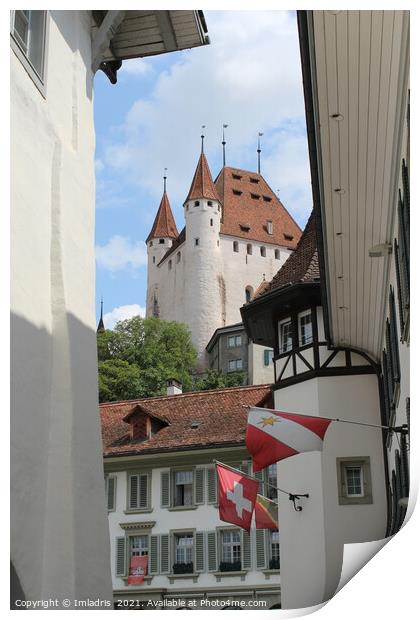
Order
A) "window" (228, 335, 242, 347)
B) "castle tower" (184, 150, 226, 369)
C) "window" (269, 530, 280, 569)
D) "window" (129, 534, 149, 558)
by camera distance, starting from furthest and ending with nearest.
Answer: "castle tower" (184, 150, 226, 369) < "window" (228, 335, 242, 347) < "window" (129, 534, 149, 558) < "window" (269, 530, 280, 569)

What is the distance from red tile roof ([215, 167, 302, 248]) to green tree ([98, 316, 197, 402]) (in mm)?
10164

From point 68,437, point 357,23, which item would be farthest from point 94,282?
point 357,23

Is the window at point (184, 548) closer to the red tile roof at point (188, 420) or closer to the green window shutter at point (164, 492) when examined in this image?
the green window shutter at point (164, 492)

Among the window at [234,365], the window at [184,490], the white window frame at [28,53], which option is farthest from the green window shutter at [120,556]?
the window at [234,365]

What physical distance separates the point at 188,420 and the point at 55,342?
18.1 m

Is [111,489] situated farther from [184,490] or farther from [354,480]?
[354,480]

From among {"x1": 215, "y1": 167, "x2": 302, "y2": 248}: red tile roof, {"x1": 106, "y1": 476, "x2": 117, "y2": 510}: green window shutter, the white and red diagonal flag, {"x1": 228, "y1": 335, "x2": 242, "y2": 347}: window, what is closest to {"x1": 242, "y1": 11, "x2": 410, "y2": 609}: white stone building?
the white and red diagonal flag

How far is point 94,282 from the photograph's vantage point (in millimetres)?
6316

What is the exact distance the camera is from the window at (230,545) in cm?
2173

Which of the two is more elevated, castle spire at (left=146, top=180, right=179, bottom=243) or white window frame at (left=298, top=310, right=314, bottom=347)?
castle spire at (left=146, top=180, right=179, bottom=243)

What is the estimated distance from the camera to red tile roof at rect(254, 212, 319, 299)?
48.5ft

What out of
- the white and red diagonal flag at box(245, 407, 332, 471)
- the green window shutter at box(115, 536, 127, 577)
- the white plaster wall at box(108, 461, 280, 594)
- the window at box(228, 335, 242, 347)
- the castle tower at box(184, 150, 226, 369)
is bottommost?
the green window shutter at box(115, 536, 127, 577)

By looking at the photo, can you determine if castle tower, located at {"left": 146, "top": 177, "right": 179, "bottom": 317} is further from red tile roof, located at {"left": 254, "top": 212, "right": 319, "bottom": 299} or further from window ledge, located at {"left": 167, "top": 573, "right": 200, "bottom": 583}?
red tile roof, located at {"left": 254, "top": 212, "right": 319, "bottom": 299}

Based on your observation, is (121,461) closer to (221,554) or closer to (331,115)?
(221,554)
